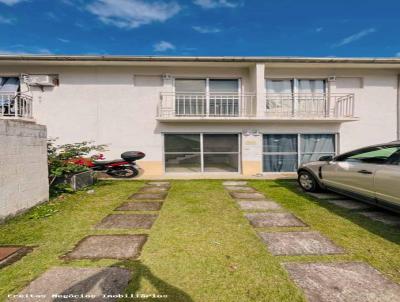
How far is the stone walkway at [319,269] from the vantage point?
7.50 feet

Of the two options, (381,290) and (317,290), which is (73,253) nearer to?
(317,290)

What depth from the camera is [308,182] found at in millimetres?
6887

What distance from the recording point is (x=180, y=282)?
2.46 m

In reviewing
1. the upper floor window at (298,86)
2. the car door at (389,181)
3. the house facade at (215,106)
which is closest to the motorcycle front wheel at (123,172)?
the house facade at (215,106)

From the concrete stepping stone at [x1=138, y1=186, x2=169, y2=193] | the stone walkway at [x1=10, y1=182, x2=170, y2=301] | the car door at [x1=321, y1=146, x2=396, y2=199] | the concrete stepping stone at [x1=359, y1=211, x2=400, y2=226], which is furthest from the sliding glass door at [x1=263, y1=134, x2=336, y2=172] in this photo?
the stone walkway at [x1=10, y1=182, x2=170, y2=301]

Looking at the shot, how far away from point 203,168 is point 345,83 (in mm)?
7618

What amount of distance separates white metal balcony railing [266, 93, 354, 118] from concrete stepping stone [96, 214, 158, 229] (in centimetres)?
766

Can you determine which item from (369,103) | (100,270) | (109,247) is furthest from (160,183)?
(369,103)

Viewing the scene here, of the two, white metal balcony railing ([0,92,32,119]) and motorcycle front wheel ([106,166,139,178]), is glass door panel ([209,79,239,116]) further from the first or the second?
white metal balcony railing ([0,92,32,119])

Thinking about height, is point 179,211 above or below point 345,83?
below

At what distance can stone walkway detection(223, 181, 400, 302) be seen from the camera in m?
2.29

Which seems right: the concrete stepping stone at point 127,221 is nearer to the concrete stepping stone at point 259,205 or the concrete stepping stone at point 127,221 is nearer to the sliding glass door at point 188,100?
the concrete stepping stone at point 259,205

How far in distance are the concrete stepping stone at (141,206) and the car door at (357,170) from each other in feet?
14.4

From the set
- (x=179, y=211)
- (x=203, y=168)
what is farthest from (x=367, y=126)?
(x=179, y=211)
